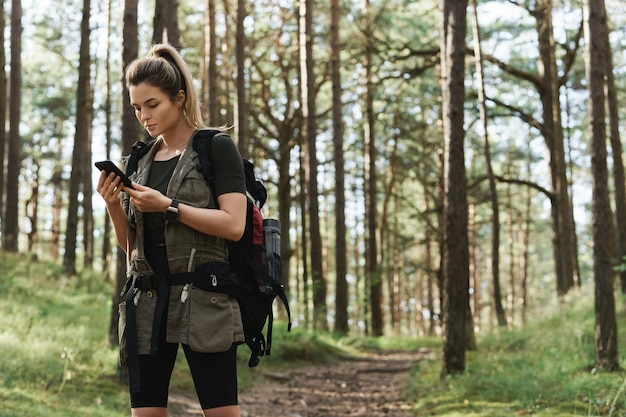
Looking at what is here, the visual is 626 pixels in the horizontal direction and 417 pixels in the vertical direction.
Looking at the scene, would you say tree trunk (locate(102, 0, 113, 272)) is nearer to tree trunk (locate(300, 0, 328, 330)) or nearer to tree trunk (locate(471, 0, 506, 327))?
tree trunk (locate(300, 0, 328, 330))

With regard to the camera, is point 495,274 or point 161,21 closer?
point 161,21

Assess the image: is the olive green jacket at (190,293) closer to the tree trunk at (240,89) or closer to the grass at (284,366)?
the grass at (284,366)

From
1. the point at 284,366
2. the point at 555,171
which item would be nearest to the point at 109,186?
the point at 284,366

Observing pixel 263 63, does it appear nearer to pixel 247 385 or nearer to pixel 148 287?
pixel 247 385

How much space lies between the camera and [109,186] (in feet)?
8.87

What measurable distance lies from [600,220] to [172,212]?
8165 millimetres

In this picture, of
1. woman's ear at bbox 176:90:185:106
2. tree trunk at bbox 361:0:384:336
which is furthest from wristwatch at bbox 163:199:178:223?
tree trunk at bbox 361:0:384:336

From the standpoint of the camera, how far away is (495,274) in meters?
19.2

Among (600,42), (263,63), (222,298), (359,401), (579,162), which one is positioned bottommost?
(359,401)

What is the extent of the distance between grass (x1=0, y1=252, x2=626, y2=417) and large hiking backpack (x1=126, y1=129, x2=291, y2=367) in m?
2.96

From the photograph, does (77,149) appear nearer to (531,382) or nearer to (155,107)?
(531,382)

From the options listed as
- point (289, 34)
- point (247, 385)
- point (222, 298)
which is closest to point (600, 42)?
point (247, 385)

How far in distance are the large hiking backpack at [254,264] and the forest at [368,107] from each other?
20.2 ft

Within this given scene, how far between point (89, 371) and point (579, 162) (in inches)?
1227
